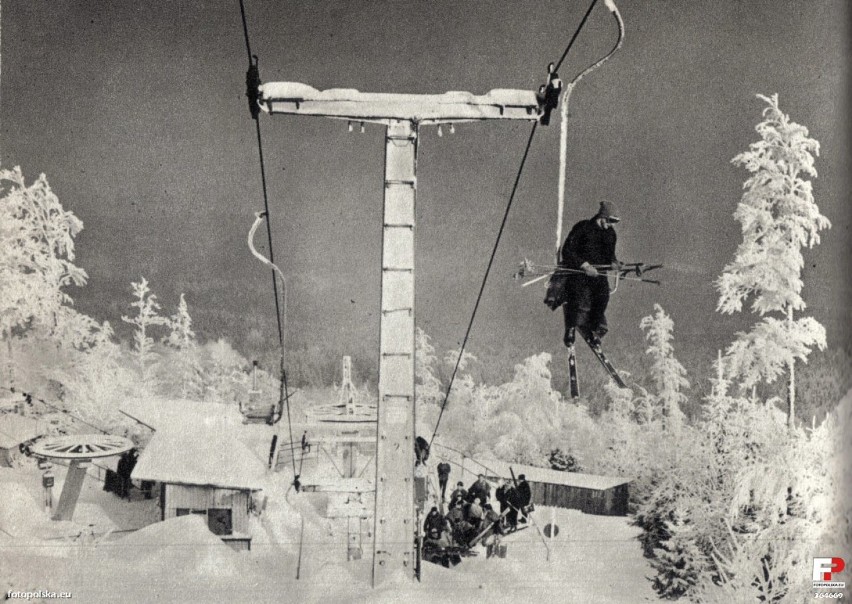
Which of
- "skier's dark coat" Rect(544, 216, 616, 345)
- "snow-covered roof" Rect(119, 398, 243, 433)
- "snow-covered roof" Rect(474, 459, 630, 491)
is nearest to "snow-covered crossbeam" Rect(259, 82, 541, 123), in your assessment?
"skier's dark coat" Rect(544, 216, 616, 345)

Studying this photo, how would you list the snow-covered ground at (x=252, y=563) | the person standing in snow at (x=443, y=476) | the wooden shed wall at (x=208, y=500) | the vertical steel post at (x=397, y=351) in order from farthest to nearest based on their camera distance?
the person standing in snow at (x=443, y=476) < the wooden shed wall at (x=208, y=500) < the snow-covered ground at (x=252, y=563) < the vertical steel post at (x=397, y=351)

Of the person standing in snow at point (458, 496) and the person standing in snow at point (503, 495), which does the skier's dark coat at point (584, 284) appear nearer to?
the person standing in snow at point (503, 495)

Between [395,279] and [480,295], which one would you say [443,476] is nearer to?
[480,295]

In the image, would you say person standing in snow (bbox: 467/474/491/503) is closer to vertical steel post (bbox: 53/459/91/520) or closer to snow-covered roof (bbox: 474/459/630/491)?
snow-covered roof (bbox: 474/459/630/491)

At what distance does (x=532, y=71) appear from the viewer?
555 cm

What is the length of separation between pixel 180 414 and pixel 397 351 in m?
1.71

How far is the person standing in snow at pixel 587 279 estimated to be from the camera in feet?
17.6

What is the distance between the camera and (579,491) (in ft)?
18.5

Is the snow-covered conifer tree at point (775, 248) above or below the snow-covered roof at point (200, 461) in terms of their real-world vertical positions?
above

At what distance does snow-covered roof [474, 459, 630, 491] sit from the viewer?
18.6 feet

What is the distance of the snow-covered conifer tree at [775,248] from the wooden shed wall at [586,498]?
1.23 meters

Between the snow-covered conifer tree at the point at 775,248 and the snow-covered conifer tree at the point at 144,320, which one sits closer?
the snow-covered conifer tree at the point at 144,320

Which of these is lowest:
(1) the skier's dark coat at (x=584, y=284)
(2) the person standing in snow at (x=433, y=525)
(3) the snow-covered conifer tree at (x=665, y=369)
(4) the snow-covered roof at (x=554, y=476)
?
(2) the person standing in snow at (x=433, y=525)

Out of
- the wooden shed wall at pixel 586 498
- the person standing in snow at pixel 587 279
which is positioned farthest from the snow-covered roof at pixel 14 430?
the person standing in snow at pixel 587 279
